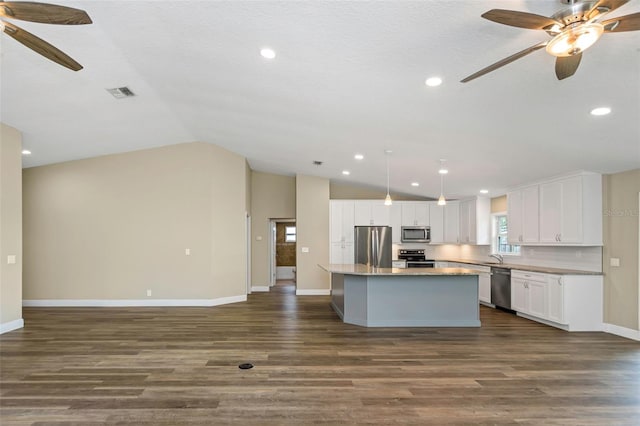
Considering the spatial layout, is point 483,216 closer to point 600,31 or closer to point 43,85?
point 600,31

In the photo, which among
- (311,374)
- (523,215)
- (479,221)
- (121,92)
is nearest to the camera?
(311,374)

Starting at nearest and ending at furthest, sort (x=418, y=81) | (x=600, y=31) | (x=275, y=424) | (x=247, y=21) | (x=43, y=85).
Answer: (x=600, y=31), (x=275, y=424), (x=247, y=21), (x=418, y=81), (x=43, y=85)

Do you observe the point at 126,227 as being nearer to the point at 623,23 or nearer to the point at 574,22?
the point at 574,22

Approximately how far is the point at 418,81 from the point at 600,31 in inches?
61.8

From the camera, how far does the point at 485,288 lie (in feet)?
23.3

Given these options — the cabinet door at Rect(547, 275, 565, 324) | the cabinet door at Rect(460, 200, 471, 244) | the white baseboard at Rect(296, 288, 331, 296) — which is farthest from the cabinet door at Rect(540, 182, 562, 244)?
the white baseboard at Rect(296, 288, 331, 296)

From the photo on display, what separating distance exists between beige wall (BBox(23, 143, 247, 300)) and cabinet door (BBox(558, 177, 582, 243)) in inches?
240

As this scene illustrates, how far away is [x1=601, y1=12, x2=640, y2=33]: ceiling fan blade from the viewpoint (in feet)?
5.71

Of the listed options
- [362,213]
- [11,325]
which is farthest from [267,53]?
[362,213]

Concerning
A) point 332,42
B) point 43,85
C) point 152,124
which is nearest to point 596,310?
point 332,42

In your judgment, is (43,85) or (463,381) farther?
(43,85)

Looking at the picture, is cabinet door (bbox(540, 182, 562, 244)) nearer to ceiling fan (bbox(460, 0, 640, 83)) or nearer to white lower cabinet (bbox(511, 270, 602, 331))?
white lower cabinet (bbox(511, 270, 602, 331))

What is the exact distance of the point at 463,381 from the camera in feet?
11.1

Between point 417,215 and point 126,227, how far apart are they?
255 inches
